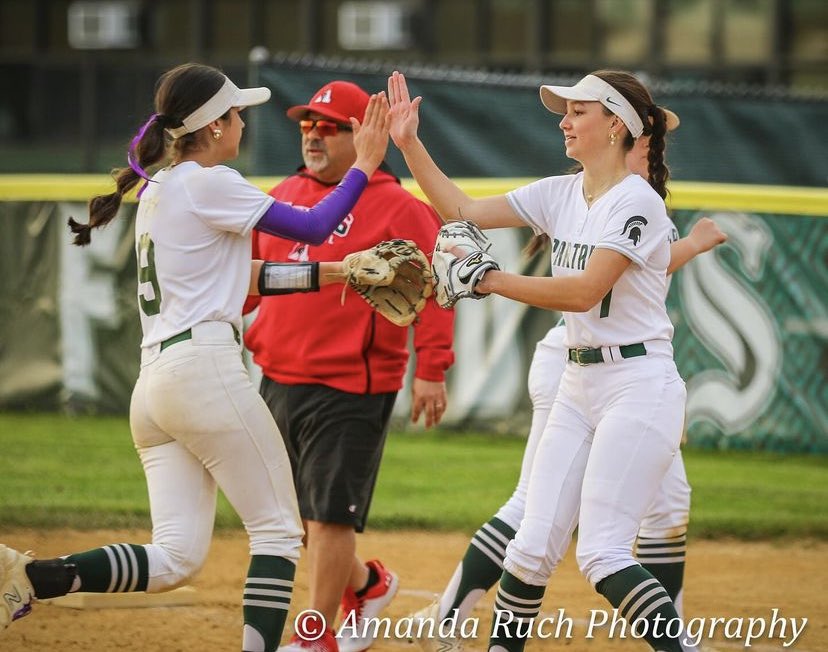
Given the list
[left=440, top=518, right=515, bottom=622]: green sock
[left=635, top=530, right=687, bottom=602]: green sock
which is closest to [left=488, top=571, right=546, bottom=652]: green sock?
[left=440, top=518, right=515, bottom=622]: green sock

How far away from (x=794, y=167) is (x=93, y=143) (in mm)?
9724

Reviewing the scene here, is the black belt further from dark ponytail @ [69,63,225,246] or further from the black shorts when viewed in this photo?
dark ponytail @ [69,63,225,246]

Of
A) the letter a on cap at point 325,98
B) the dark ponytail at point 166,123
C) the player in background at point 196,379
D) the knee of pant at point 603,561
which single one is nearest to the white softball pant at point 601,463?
the knee of pant at point 603,561

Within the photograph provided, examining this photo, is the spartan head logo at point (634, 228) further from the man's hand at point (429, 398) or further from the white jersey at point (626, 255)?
the man's hand at point (429, 398)

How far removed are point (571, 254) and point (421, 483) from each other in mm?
4568

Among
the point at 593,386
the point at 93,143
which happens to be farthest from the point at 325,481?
the point at 93,143

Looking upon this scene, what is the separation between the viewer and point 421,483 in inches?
337

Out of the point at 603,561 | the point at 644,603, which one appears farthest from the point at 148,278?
the point at 644,603

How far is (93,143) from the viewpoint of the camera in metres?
17.3

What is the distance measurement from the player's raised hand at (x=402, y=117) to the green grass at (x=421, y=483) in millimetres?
3519

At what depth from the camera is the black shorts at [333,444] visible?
4.91m

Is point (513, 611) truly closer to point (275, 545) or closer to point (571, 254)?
point (275, 545)

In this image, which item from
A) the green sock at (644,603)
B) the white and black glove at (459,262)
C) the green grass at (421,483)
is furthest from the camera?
the green grass at (421,483)

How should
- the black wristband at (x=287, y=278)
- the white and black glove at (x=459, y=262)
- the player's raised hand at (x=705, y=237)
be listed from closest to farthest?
the white and black glove at (x=459, y=262)
the black wristband at (x=287, y=278)
the player's raised hand at (x=705, y=237)
